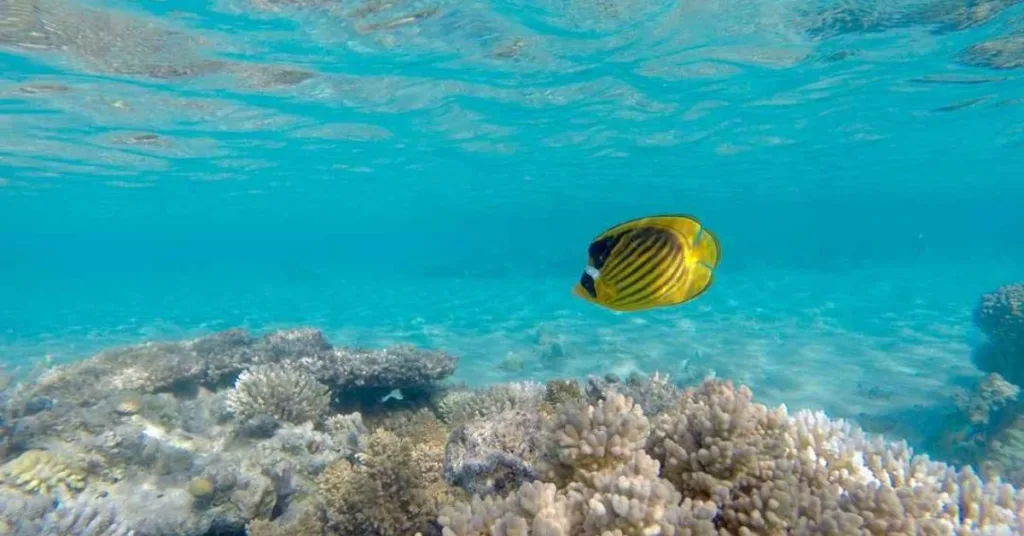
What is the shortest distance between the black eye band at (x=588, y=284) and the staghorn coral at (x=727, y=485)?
2.89ft

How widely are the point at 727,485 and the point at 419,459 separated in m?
3.05

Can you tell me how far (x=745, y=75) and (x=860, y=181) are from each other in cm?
4222

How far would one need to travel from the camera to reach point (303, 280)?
6203 cm

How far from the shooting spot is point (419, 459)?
5.02 meters

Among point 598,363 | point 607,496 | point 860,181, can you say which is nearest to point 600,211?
point 860,181

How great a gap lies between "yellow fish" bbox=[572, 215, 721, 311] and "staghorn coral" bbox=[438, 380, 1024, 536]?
873 mm

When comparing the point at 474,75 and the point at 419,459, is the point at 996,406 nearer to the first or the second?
the point at 419,459

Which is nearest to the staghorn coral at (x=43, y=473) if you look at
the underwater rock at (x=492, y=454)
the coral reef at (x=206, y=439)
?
the coral reef at (x=206, y=439)

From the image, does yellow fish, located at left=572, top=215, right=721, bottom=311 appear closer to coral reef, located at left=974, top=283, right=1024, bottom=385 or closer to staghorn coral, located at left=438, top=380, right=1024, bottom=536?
staghorn coral, located at left=438, top=380, right=1024, bottom=536

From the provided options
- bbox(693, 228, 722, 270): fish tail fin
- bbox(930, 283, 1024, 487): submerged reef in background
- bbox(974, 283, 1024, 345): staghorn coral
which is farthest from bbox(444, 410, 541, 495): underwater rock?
bbox(974, 283, 1024, 345): staghorn coral

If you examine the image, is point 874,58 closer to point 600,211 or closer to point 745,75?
point 745,75

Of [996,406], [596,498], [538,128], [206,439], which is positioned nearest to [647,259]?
[596,498]

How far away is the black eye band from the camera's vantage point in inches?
88.9

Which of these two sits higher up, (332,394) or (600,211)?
(332,394)
